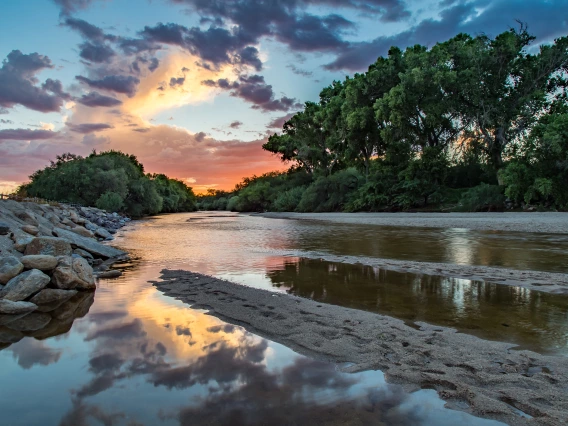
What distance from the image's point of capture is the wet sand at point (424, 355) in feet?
8.48

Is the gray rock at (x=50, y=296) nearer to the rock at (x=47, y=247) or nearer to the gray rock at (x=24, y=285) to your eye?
the gray rock at (x=24, y=285)

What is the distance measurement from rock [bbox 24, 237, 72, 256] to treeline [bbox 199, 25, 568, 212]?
99.2ft

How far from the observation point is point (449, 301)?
541 centimetres

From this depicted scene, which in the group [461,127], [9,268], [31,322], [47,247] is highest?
[461,127]

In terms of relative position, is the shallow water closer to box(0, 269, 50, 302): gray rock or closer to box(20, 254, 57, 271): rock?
box(0, 269, 50, 302): gray rock

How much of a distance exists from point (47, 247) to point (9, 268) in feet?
6.61

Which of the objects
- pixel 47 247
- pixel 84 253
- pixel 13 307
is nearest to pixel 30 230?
pixel 84 253

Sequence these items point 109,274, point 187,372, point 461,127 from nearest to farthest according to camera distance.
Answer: point 187,372
point 109,274
point 461,127

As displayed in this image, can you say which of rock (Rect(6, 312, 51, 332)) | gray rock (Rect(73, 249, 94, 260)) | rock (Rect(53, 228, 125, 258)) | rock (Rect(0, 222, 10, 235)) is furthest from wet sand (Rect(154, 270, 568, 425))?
rock (Rect(53, 228, 125, 258))

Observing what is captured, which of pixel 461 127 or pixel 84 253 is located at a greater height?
pixel 461 127

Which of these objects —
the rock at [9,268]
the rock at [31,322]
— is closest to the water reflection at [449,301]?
the rock at [31,322]

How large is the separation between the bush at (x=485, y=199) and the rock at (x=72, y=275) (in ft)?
104

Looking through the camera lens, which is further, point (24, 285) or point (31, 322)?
point (24, 285)

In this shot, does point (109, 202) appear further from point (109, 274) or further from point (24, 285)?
point (24, 285)
